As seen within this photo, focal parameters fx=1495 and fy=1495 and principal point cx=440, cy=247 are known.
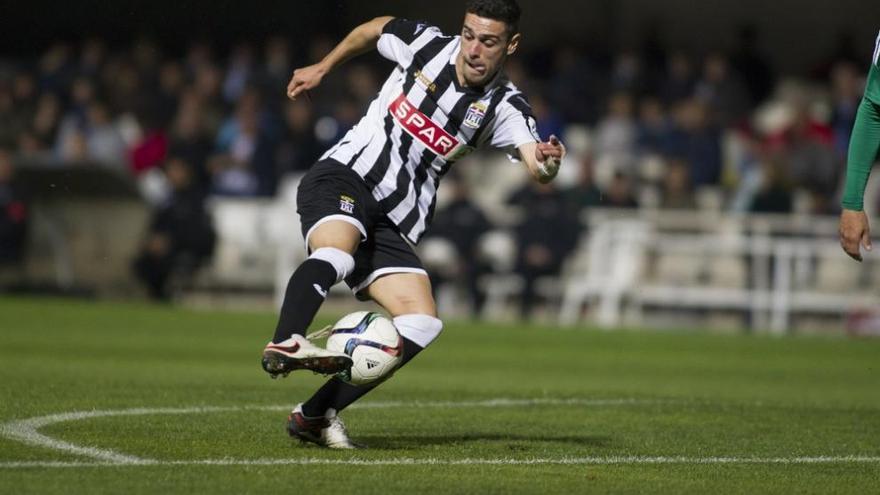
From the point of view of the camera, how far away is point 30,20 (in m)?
27.4

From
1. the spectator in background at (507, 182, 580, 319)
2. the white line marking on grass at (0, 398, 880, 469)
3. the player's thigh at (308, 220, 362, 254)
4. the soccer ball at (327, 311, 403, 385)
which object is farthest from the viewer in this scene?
the spectator in background at (507, 182, 580, 319)

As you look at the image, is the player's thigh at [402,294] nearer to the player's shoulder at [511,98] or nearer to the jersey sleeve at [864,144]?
the player's shoulder at [511,98]

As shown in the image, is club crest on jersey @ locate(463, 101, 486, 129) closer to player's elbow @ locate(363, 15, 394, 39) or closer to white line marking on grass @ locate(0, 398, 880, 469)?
player's elbow @ locate(363, 15, 394, 39)

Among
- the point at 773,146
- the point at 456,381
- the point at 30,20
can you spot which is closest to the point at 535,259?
the point at 773,146

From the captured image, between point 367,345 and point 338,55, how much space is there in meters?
1.66

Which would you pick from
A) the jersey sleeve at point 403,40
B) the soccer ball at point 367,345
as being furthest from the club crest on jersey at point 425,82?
the soccer ball at point 367,345

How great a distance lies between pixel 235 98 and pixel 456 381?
13278 mm

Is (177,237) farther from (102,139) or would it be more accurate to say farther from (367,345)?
(367,345)

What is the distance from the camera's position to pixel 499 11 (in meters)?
7.22

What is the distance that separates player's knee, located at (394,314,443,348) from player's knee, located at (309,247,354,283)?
1.65 feet

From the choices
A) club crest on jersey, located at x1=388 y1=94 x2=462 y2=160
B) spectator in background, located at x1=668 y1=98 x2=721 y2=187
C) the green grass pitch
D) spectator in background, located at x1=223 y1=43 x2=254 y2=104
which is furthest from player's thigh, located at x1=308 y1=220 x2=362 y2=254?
spectator in background, located at x1=223 y1=43 x2=254 y2=104

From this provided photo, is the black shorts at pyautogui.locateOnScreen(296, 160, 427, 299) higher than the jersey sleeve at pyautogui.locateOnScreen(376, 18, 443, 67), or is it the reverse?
the jersey sleeve at pyautogui.locateOnScreen(376, 18, 443, 67)

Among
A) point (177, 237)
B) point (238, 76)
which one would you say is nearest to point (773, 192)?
point (177, 237)

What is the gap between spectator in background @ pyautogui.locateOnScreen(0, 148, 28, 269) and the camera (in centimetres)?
2170
